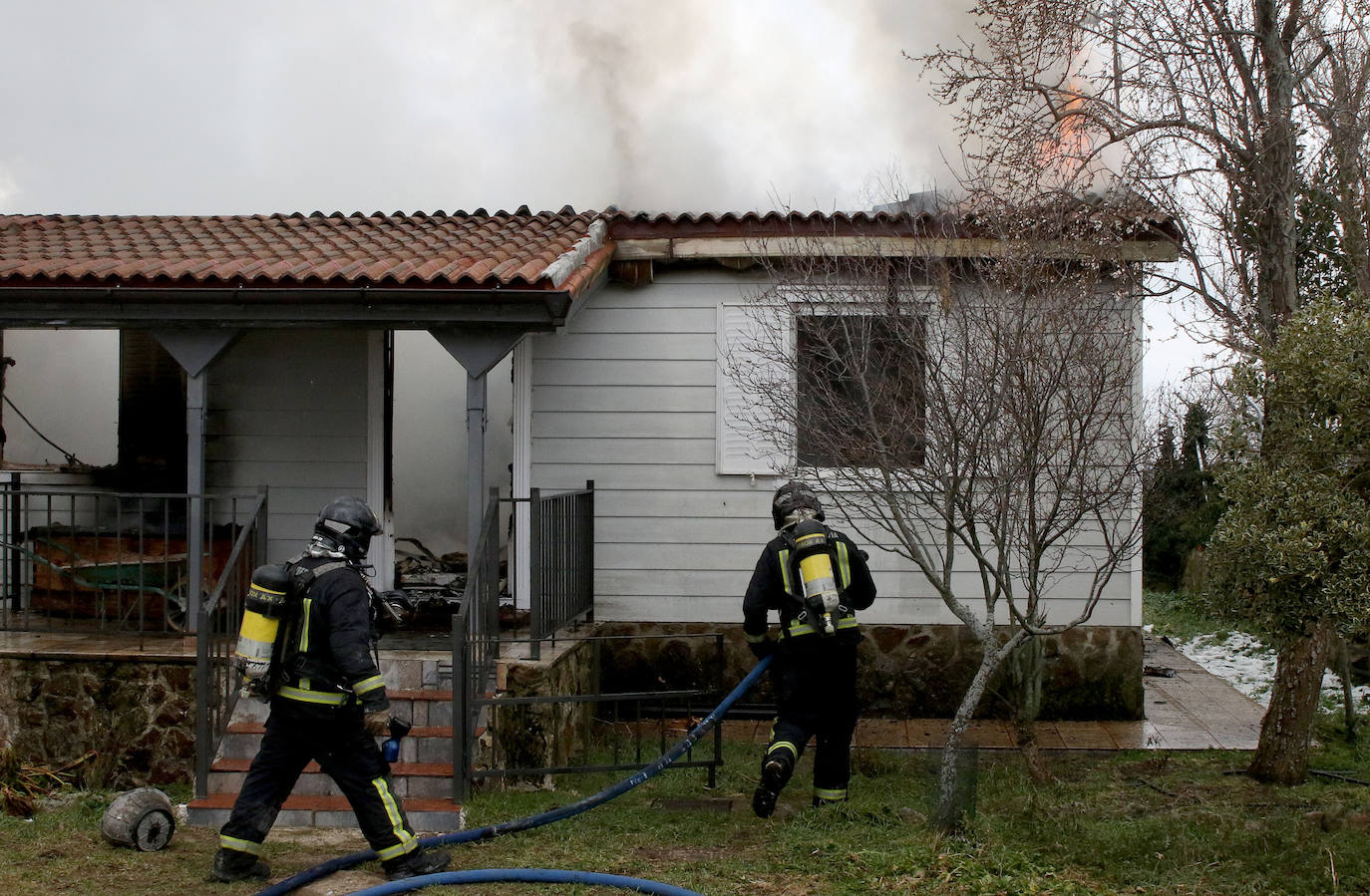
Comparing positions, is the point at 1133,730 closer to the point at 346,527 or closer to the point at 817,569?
the point at 817,569

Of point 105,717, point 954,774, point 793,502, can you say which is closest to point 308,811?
point 105,717

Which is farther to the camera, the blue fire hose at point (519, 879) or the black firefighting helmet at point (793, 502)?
the black firefighting helmet at point (793, 502)

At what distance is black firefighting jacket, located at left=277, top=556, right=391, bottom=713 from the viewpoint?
530 centimetres

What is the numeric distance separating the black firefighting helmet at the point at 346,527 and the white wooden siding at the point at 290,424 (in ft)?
13.6

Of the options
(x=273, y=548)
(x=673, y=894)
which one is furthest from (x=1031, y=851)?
(x=273, y=548)

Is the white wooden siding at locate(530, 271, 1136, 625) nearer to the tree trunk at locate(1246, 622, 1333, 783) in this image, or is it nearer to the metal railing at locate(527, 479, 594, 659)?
the metal railing at locate(527, 479, 594, 659)

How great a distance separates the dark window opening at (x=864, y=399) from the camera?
672cm

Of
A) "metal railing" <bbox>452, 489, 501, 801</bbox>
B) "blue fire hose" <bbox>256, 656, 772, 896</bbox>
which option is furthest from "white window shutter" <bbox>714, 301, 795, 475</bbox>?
"blue fire hose" <bbox>256, 656, 772, 896</bbox>

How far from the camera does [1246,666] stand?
37.0 feet

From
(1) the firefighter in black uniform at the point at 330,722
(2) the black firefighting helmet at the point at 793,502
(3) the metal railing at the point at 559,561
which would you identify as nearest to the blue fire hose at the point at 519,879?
(1) the firefighter in black uniform at the point at 330,722

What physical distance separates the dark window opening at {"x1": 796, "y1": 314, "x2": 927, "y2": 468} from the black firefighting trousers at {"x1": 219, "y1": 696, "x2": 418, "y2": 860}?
3.07m

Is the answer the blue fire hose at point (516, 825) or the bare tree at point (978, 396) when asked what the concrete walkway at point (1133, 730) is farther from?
the blue fire hose at point (516, 825)

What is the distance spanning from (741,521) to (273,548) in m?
3.69

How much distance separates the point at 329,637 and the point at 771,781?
2.39 m
